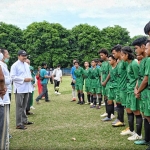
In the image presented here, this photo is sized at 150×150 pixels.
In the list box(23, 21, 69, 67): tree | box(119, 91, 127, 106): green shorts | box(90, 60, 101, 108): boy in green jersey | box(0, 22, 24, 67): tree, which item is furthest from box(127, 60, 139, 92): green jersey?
box(0, 22, 24, 67): tree

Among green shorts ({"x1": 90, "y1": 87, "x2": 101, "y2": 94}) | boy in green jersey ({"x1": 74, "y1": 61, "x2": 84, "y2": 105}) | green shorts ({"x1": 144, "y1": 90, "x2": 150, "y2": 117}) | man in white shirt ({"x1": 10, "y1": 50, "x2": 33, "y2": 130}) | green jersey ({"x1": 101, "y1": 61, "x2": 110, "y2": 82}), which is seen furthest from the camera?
boy in green jersey ({"x1": 74, "y1": 61, "x2": 84, "y2": 105})

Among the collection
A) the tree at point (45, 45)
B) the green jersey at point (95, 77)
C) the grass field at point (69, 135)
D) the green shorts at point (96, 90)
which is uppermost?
the tree at point (45, 45)

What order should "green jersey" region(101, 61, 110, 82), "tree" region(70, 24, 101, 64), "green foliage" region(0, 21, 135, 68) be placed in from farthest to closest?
"tree" region(70, 24, 101, 64) < "green foliage" region(0, 21, 135, 68) < "green jersey" region(101, 61, 110, 82)

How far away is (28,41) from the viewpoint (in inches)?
2050

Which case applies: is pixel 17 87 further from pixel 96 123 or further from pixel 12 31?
pixel 12 31

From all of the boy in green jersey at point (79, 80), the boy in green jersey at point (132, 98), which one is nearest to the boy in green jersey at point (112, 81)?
the boy in green jersey at point (132, 98)

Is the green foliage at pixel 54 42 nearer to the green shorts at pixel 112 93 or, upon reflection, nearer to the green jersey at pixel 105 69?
the green jersey at pixel 105 69

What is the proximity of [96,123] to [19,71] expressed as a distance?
276cm

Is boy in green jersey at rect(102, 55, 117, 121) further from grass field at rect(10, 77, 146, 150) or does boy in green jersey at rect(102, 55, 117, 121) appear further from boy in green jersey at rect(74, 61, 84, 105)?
boy in green jersey at rect(74, 61, 84, 105)

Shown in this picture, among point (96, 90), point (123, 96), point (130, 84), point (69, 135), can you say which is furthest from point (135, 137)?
point (96, 90)

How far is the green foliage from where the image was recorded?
5066 centimetres

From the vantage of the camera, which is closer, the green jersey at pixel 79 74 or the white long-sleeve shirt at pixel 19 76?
the white long-sleeve shirt at pixel 19 76

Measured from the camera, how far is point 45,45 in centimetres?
5216

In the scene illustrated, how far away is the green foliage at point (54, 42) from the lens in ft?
166
